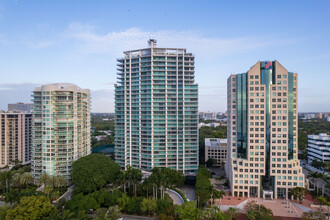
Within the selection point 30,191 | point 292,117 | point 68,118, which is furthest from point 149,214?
point 292,117

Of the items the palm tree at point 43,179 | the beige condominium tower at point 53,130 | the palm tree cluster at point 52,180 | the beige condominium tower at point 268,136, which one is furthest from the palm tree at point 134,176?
the beige condominium tower at point 268,136

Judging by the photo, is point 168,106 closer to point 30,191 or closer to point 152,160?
point 152,160

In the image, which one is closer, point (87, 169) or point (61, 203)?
point (61, 203)

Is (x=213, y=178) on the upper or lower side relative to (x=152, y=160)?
lower

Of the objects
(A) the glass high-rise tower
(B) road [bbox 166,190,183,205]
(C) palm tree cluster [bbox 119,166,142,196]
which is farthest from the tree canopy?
(B) road [bbox 166,190,183,205]

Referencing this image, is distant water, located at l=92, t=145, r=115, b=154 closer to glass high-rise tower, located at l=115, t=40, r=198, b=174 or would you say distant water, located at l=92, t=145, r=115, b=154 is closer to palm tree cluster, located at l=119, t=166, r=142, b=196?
glass high-rise tower, located at l=115, t=40, r=198, b=174

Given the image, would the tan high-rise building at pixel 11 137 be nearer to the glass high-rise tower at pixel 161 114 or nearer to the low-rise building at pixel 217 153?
the glass high-rise tower at pixel 161 114

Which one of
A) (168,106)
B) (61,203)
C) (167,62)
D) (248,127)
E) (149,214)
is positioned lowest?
(149,214)

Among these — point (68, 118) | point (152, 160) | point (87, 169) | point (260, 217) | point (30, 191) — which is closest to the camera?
point (260, 217)

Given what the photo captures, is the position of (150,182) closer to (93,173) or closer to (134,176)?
(134,176)
